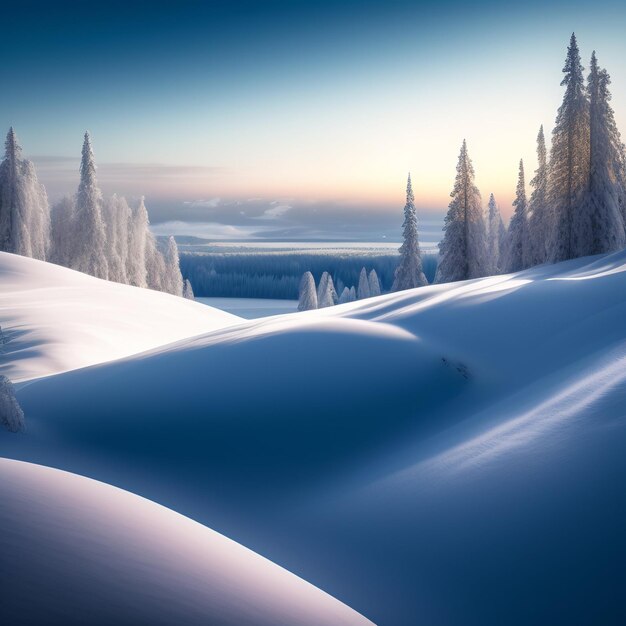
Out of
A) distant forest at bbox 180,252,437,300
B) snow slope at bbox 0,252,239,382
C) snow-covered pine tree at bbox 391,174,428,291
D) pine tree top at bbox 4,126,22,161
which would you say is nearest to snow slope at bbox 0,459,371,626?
snow slope at bbox 0,252,239,382

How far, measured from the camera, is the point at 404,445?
5770mm

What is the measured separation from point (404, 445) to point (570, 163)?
21.5m

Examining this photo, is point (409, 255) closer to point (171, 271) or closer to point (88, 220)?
point (88, 220)

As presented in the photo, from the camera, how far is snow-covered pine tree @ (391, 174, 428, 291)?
32.2 meters

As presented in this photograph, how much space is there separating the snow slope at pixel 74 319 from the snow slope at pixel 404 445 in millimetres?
3114

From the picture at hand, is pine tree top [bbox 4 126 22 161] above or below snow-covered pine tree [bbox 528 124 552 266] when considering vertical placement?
above

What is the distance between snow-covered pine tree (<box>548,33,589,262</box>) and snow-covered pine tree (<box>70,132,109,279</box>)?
31.6 metres

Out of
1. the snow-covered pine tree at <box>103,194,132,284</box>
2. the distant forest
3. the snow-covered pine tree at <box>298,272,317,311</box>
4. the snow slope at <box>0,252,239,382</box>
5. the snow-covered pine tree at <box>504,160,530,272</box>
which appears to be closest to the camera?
the snow slope at <box>0,252,239,382</box>

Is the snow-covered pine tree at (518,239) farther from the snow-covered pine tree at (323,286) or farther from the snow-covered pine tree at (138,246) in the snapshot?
the snow-covered pine tree at (138,246)

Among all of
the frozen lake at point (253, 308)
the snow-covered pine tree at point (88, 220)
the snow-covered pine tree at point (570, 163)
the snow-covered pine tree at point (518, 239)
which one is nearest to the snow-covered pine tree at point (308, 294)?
the frozen lake at point (253, 308)

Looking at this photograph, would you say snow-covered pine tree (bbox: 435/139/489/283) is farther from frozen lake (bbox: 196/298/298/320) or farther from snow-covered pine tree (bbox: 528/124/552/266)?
frozen lake (bbox: 196/298/298/320)

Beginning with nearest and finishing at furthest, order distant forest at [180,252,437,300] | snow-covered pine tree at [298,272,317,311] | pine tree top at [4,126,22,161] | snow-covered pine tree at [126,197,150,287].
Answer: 1. pine tree top at [4,126,22,161]
2. snow-covered pine tree at [126,197,150,287]
3. snow-covered pine tree at [298,272,317,311]
4. distant forest at [180,252,437,300]

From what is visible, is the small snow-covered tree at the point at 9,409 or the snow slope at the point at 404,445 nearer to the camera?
the snow slope at the point at 404,445

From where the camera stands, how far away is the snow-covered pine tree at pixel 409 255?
3219 cm
